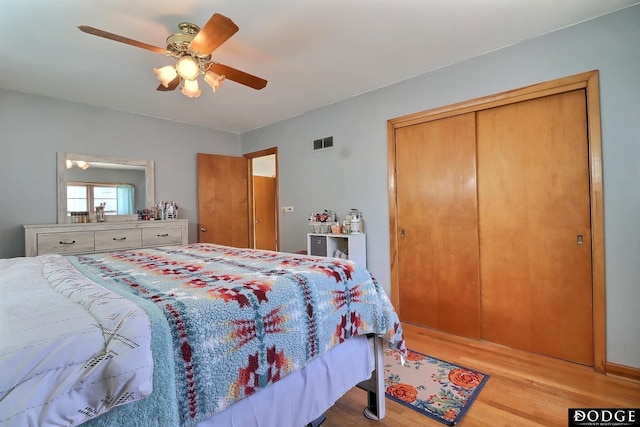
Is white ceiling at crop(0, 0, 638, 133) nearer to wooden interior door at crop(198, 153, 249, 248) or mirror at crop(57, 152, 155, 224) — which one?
mirror at crop(57, 152, 155, 224)

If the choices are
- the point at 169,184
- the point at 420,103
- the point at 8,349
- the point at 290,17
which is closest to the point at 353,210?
the point at 420,103

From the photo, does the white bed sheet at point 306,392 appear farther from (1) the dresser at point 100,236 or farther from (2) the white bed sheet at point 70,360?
(1) the dresser at point 100,236

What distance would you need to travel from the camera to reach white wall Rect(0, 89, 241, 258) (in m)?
3.00

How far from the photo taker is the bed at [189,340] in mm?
665

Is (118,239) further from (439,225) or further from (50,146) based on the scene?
(439,225)

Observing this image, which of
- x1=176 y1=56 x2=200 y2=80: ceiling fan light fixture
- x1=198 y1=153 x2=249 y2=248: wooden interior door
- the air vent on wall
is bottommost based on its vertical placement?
x1=198 y1=153 x2=249 y2=248: wooden interior door

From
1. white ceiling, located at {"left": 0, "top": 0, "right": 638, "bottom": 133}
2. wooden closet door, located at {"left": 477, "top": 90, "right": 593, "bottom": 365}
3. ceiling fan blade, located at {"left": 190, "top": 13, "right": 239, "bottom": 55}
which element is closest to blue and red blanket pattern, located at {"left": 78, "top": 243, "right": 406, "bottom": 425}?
ceiling fan blade, located at {"left": 190, "top": 13, "right": 239, "bottom": 55}

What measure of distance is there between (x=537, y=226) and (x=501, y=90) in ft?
3.71

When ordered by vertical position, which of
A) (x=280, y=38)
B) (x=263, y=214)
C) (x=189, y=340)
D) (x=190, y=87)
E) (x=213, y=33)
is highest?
(x=280, y=38)

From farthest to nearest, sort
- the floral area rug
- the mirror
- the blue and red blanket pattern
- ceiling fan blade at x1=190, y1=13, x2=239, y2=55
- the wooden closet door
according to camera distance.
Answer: the mirror, the wooden closet door, the floral area rug, ceiling fan blade at x1=190, y1=13, x2=239, y2=55, the blue and red blanket pattern

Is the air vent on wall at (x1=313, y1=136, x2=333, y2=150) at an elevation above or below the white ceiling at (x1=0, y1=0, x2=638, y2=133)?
below

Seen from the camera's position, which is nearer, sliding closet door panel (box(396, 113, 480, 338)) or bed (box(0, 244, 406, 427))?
bed (box(0, 244, 406, 427))

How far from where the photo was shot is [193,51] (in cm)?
195

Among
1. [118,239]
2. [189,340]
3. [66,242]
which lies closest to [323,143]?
[118,239]
